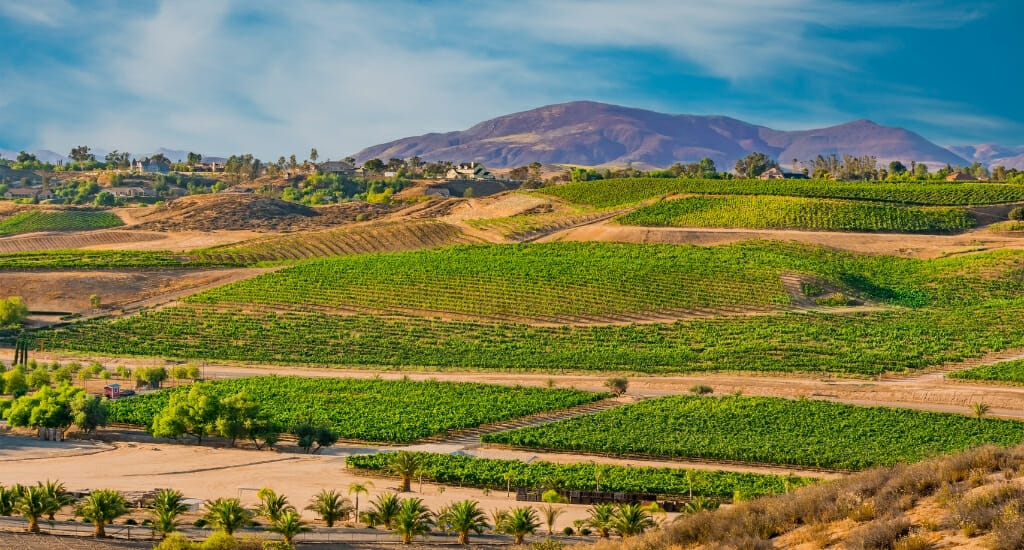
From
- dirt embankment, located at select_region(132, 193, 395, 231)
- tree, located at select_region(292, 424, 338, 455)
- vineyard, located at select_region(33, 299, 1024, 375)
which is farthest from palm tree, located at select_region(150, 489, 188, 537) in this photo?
dirt embankment, located at select_region(132, 193, 395, 231)

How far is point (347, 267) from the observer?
94.2 metres

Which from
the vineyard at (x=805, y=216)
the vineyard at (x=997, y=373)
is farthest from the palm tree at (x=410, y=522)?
the vineyard at (x=805, y=216)

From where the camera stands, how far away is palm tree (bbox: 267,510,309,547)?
30263mm

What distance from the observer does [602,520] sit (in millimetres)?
32438

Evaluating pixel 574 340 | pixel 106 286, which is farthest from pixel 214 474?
pixel 106 286

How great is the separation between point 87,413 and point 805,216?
83.2 m

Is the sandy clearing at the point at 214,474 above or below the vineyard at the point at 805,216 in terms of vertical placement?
below

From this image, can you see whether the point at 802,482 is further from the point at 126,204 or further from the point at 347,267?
the point at 126,204

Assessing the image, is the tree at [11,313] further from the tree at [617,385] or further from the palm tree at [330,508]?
the palm tree at [330,508]

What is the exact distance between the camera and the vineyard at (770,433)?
4472 cm

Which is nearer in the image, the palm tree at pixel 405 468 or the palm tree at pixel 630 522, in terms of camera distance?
the palm tree at pixel 630 522

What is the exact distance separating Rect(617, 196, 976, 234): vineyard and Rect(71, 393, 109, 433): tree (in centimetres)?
7282

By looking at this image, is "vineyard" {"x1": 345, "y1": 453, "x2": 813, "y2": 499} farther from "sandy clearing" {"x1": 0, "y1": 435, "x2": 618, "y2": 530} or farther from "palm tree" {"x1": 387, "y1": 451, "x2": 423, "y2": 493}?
"sandy clearing" {"x1": 0, "y1": 435, "x2": 618, "y2": 530}

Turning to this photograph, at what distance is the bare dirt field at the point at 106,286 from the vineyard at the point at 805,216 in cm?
4499
